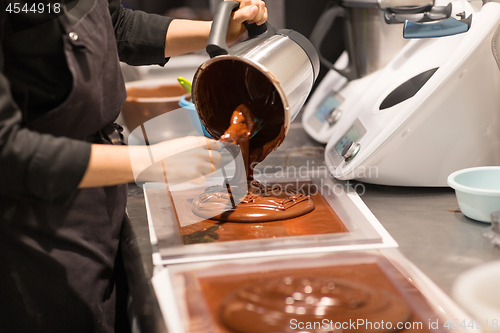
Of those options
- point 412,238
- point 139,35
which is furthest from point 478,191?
point 139,35

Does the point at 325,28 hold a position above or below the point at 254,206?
above

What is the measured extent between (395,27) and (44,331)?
1227mm

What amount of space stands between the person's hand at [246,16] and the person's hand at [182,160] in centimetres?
36

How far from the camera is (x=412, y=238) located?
3.04ft

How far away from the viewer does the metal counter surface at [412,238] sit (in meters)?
0.79

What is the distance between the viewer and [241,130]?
1.00 metres

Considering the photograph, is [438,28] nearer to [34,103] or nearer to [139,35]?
Result: [139,35]

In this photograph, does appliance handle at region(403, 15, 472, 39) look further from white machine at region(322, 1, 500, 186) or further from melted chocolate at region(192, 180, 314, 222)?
melted chocolate at region(192, 180, 314, 222)

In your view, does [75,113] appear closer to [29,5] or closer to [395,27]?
[29,5]

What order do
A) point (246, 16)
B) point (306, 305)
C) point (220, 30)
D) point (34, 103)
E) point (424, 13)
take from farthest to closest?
point (424, 13), point (246, 16), point (220, 30), point (34, 103), point (306, 305)

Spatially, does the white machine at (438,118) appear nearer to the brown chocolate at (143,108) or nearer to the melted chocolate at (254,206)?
the melted chocolate at (254,206)

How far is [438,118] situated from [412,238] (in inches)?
13.0

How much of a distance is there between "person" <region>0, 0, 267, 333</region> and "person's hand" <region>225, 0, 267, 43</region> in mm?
277

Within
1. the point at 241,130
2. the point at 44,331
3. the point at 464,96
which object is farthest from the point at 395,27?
the point at 44,331
